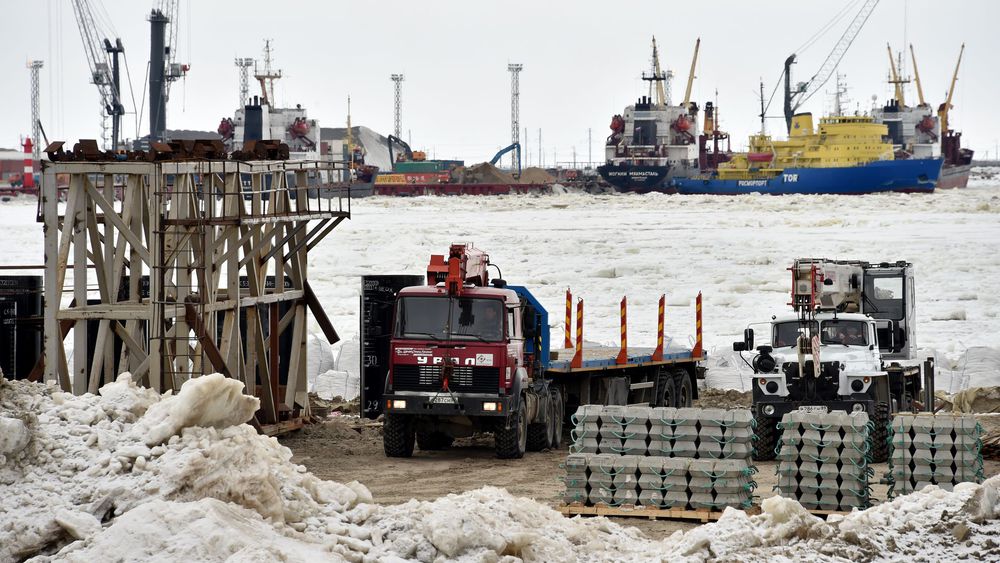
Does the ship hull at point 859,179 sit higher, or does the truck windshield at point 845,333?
the ship hull at point 859,179

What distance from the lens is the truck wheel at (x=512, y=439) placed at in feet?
55.2

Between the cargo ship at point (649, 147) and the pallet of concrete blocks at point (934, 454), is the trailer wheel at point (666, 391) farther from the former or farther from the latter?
the cargo ship at point (649, 147)

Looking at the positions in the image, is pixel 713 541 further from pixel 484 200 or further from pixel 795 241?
pixel 484 200

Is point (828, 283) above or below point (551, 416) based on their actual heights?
above

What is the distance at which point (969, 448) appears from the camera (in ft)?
44.9

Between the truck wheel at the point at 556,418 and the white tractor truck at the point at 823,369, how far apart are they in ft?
8.10

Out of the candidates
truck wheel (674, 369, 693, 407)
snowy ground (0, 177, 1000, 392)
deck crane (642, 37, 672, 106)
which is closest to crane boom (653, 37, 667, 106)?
deck crane (642, 37, 672, 106)

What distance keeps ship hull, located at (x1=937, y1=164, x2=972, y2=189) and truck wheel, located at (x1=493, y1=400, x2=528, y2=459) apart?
349 feet

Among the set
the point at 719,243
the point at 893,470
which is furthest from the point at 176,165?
the point at 719,243

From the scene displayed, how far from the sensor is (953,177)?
407 ft

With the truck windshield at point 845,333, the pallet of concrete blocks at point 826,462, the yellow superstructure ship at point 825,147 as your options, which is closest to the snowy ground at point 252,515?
the pallet of concrete blocks at point 826,462

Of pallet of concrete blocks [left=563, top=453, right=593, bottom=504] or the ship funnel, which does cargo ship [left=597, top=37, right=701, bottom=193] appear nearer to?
the ship funnel

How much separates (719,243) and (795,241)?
4.41 metres

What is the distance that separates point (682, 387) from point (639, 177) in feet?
329
